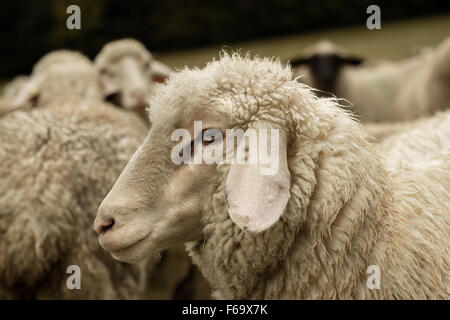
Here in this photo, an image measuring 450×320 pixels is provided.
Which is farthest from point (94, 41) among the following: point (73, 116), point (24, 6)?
point (73, 116)

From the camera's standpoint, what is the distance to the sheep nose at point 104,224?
5.68 feet

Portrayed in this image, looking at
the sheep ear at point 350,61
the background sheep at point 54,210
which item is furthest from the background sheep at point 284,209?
the sheep ear at point 350,61

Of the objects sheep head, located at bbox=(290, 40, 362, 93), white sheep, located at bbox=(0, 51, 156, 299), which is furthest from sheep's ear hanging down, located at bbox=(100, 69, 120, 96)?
sheep head, located at bbox=(290, 40, 362, 93)

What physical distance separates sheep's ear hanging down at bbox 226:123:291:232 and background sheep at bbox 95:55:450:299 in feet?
0.18

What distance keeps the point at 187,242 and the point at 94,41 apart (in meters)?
13.2

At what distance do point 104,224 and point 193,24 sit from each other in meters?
13.4

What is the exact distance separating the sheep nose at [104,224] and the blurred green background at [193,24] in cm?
1167

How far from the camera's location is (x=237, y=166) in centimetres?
165

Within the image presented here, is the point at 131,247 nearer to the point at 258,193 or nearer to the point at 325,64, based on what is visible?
the point at 258,193

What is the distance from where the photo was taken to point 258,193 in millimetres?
1570

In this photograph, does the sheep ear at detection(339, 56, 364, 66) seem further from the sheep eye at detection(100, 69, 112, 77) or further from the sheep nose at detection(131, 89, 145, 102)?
the sheep nose at detection(131, 89, 145, 102)

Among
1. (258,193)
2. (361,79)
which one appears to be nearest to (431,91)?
(361,79)

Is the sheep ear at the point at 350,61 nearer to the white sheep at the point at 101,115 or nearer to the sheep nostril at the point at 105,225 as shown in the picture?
the white sheep at the point at 101,115
